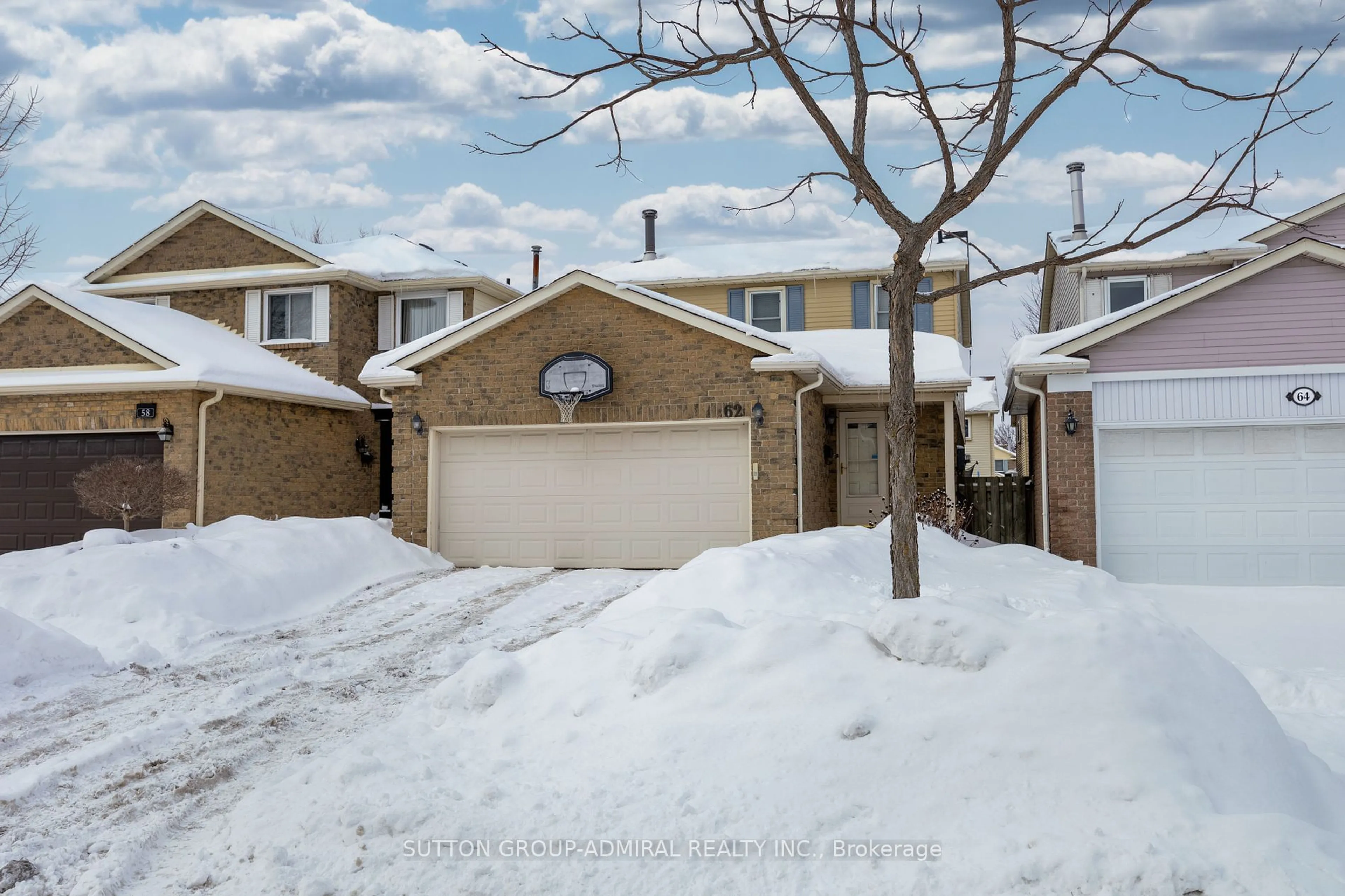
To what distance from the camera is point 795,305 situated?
19.5 meters

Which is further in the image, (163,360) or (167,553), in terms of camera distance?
(163,360)

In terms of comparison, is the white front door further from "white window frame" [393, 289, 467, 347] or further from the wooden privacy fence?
"white window frame" [393, 289, 467, 347]

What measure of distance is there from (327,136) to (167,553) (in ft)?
76.5

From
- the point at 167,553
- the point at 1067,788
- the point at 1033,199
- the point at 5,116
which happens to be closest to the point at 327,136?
the point at 5,116

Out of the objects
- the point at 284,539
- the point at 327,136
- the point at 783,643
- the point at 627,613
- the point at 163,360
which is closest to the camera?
the point at 783,643

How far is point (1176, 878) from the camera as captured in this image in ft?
9.84

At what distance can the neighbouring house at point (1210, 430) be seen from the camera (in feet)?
37.6

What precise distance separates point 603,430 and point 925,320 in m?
9.03

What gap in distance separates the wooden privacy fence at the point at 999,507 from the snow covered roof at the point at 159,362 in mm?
11899

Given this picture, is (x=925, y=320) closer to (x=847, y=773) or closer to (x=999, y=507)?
(x=999, y=507)

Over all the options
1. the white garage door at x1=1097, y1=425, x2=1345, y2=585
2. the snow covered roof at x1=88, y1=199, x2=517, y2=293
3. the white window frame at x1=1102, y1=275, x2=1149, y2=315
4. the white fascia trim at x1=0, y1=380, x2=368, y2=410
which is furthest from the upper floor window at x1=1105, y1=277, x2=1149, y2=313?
the white fascia trim at x1=0, y1=380, x2=368, y2=410

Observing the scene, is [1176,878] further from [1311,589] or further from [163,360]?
[163,360]

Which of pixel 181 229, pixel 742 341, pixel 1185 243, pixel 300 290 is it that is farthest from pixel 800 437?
pixel 181 229

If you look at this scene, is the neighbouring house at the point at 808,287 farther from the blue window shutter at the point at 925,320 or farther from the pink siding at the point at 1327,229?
the pink siding at the point at 1327,229
